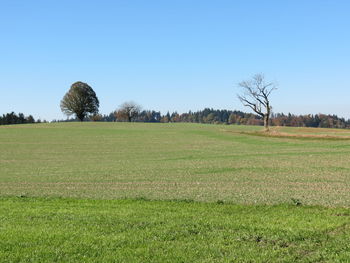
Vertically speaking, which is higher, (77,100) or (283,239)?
(77,100)

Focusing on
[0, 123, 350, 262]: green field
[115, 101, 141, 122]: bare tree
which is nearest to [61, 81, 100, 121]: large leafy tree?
[115, 101, 141, 122]: bare tree

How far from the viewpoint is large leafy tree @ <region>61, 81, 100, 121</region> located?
103 m

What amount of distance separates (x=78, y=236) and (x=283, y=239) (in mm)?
4026

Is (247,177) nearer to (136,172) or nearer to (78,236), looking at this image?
(136,172)

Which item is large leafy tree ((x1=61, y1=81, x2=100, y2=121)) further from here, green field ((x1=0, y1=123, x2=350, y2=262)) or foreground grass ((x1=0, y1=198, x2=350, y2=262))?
foreground grass ((x1=0, y1=198, x2=350, y2=262))

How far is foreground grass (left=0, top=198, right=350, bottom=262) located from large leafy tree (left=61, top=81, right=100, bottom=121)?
308 ft

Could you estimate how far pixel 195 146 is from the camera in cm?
4684

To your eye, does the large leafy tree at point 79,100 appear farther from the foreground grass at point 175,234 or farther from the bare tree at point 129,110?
the foreground grass at point 175,234

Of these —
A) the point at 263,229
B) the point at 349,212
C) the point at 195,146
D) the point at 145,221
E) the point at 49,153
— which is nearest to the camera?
the point at 263,229

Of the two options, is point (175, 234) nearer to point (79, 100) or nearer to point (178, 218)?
point (178, 218)

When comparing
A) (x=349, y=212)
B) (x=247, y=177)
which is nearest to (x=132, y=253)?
(x=349, y=212)

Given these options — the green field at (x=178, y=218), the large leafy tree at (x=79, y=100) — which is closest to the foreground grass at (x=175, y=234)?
the green field at (x=178, y=218)

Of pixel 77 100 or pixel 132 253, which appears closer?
pixel 132 253

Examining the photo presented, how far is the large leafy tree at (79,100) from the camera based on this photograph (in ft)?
339
